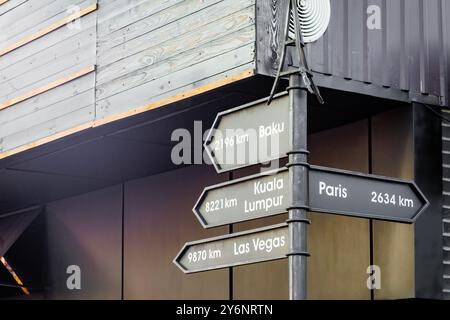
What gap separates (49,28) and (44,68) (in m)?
0.45

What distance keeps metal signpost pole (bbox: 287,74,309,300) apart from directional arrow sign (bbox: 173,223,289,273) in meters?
0.11

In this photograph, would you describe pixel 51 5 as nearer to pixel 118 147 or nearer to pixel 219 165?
pixel 118 147

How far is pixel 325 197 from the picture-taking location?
7238 millimetres

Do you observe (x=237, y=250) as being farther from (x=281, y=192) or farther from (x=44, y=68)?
(x=44, y=68)

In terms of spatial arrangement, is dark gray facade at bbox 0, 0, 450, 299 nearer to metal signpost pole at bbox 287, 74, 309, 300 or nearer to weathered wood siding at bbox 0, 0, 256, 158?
weathered wood siding at bbox 0, 0, 256, 158

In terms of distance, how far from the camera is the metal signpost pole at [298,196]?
276 inches

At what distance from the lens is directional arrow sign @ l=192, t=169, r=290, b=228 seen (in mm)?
7254

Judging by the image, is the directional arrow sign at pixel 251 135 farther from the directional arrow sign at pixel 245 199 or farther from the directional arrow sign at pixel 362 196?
the directional arrow sign at pixel 362 196

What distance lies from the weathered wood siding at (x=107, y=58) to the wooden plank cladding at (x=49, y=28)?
0.01 m

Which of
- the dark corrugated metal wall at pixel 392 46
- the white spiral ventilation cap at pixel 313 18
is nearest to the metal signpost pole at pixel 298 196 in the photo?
the white spiral ventilation cap at pixel 313 18

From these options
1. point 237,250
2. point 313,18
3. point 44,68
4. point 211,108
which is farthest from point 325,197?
point 44,68

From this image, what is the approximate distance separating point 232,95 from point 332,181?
2865 millimetres

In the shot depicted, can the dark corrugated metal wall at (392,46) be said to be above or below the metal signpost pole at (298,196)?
above
